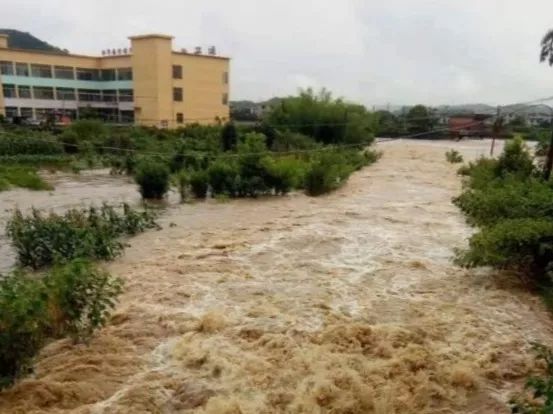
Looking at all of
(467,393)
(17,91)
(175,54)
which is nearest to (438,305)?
(467,393)

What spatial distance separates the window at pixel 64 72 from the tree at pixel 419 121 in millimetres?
24990

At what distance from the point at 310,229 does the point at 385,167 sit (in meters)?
13.1

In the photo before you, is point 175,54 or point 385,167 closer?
point 385,167

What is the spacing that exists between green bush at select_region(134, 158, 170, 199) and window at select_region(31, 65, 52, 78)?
27.9 m

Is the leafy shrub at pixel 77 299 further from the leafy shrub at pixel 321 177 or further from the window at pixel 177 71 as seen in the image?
the window at pixel 177 71

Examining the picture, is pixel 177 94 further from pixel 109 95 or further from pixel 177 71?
pixel 109 95

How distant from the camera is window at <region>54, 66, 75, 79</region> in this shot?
40.5 m

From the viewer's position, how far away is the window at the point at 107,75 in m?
40.9

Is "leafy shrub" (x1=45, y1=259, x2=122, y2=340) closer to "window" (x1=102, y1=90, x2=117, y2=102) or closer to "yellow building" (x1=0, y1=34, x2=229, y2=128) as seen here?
"yellow building" (x1=0, y1=34, x2=229, y2=128)

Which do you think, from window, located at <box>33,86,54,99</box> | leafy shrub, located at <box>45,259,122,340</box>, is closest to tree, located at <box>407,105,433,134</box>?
window, located at <box>33,86,54,99</box>

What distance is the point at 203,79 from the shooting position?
132ft

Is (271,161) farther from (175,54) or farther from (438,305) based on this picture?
(175,54)

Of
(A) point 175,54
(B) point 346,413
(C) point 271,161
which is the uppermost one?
(A) point 175,54

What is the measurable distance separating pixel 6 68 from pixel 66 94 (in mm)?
4558
